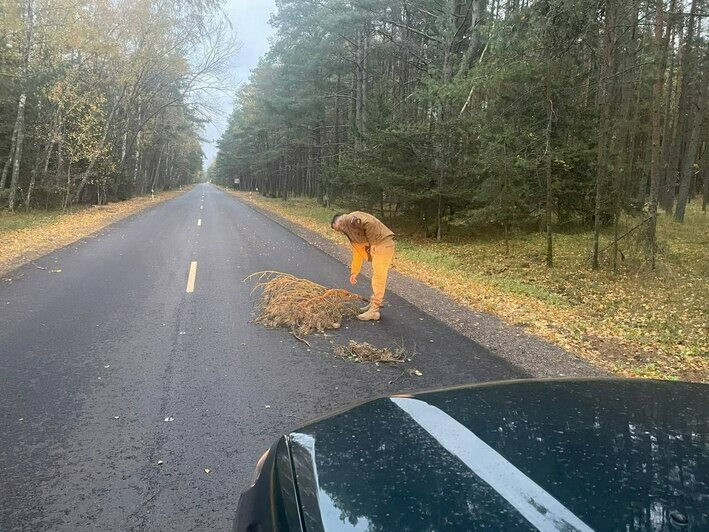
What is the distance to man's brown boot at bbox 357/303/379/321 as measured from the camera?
7367mm

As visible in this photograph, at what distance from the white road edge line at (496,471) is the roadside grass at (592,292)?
15.3 ft

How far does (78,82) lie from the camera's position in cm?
2494

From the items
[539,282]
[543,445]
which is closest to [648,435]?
[543,445]

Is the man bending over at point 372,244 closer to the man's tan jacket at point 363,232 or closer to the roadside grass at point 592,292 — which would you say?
the man's tan jacket at point 363,232

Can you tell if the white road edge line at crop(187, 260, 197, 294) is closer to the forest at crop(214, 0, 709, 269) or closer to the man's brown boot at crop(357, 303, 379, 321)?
the man's brown boot at crop(357, 303, 379, 321)

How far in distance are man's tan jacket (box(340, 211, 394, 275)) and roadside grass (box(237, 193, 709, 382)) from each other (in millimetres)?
2528

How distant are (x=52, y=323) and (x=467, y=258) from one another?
1187 cm

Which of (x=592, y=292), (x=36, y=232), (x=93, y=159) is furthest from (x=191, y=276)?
(x=93, y=159)

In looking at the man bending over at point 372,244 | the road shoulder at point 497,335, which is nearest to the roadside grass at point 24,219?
the road shoulder at point 497,335

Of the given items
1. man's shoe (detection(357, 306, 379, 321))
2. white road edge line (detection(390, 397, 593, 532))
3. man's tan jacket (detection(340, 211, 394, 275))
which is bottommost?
man's shoe (detection(357, 306, 379, 321))

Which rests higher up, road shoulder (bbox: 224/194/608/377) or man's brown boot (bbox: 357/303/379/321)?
man's brown boot (bbox: 357/303/379/321)

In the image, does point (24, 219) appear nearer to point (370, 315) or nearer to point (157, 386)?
point (370, 315)

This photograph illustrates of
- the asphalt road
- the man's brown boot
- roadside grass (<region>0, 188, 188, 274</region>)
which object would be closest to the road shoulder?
the asphalt road

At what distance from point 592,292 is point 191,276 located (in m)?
8.53
